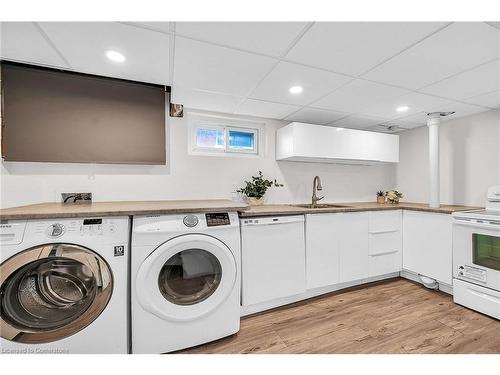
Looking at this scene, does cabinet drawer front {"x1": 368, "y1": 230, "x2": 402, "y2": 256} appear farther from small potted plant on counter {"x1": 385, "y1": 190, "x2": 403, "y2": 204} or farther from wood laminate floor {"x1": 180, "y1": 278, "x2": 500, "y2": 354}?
small potted plant on counter {"x1": 385, "y1": 190, "x2": 403, "y2": 204}

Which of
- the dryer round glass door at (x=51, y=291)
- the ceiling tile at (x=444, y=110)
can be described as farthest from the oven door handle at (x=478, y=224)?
the dryer round glass door at (x=51, y=291)

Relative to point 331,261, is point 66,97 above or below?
above

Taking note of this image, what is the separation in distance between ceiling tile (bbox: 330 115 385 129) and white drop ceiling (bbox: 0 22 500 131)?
0.47 m

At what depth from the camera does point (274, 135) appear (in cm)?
272

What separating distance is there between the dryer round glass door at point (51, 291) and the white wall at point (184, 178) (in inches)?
32.3

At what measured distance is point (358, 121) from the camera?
110 inches

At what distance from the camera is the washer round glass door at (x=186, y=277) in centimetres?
135

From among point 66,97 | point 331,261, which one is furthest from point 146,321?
point 66,97

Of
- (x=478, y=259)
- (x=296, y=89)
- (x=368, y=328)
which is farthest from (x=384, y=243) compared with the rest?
(x=296, y=89)

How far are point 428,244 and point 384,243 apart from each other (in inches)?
16.1

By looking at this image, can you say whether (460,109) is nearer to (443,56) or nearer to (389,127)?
(389,127)

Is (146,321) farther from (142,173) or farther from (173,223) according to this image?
(142,173)

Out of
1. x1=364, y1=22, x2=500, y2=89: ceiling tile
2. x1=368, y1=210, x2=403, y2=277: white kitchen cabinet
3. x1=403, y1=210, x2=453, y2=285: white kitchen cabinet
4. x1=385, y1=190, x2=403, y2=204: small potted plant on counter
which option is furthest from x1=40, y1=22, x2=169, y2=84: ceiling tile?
x1=385, y1=190, x2=403, y2=204: small potted plant on counter

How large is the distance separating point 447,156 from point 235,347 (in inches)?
131
